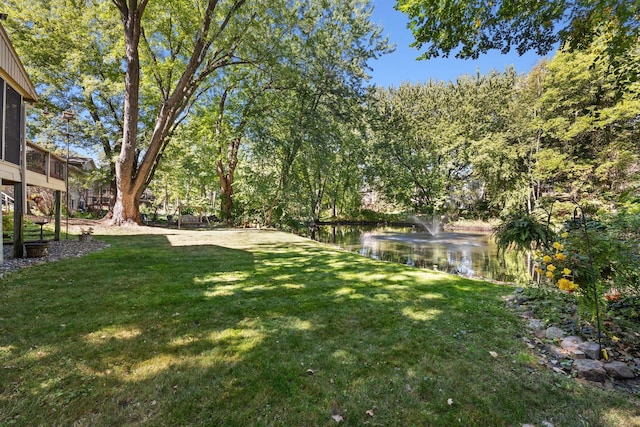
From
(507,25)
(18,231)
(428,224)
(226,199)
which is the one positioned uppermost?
(507,25)

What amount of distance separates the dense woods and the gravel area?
4.92 meters

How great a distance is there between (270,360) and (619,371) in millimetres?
2761

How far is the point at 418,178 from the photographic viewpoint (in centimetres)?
2330

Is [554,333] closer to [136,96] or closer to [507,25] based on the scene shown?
[507,25]

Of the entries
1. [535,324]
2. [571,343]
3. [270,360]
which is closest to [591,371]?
[571,343]

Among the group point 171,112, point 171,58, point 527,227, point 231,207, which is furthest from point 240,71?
point 527,227

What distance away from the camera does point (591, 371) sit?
2328 mm

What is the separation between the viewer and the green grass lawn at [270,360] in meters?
1.90

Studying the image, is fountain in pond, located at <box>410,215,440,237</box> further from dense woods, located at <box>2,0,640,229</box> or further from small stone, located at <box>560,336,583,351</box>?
small stone, located at <box>560,336,583,351</box>

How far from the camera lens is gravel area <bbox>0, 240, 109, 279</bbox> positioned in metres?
5.38

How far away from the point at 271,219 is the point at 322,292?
1426 centimetres

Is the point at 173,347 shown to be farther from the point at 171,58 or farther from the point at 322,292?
the point at 171,58

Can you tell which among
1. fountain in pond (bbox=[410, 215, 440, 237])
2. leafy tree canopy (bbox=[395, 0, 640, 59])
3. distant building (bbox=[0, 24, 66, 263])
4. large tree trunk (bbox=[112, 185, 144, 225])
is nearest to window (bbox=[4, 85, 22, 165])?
distant building (bbox=[0, 24, 66, 263])

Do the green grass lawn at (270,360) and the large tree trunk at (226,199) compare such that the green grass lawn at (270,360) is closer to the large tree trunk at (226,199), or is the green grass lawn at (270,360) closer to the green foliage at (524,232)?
the green foliage at (524,232)
